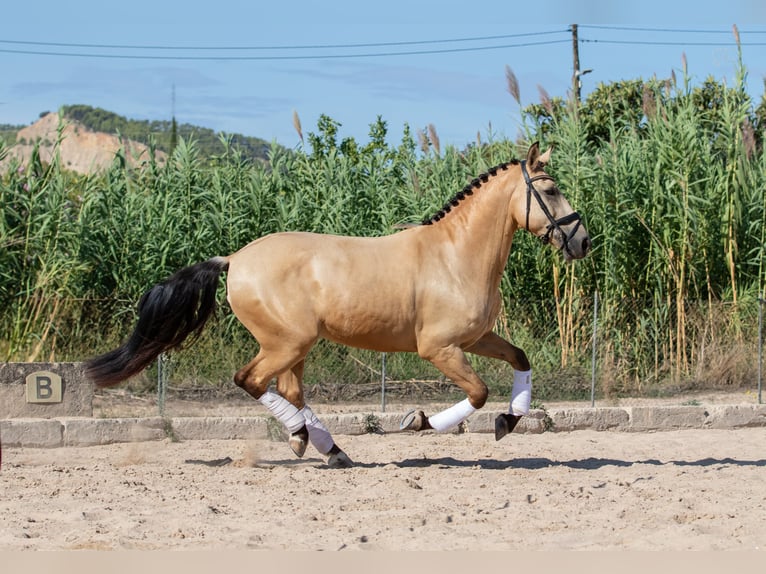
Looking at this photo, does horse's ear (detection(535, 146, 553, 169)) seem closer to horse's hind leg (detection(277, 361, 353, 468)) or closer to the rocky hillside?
horse's hind leg (detection(277, 361, 353, 468))

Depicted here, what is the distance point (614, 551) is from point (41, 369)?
6.53 metres

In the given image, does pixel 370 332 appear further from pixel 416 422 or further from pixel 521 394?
pixel 521 394

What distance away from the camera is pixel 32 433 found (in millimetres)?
9492

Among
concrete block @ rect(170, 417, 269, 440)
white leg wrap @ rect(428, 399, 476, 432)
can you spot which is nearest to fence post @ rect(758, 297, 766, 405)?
white leg wrap @ rect(428, 399, 476, 432)

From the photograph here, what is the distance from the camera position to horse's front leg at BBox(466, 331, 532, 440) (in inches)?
321

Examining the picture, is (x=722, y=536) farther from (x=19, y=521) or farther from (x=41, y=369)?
(x=41, y=369)

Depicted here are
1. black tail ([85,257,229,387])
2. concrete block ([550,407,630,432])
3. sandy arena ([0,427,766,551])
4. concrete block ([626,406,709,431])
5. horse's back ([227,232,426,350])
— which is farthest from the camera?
concrete block ([626,406,709,431])

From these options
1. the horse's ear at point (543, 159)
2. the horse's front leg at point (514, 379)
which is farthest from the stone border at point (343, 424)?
the horse's ear at point (543, 159)

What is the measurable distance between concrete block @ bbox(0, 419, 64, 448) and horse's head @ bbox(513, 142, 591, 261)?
4.57 meters

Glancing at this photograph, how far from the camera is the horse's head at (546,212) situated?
318 inches

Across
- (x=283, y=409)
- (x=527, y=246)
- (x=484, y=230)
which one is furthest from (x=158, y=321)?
(x=527, y=246)

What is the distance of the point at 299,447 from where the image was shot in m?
8.15

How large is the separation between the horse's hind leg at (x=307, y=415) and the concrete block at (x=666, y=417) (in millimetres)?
3821

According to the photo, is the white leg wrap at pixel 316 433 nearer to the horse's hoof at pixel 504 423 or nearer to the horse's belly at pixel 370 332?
the horse's belly at pixel 370 332
